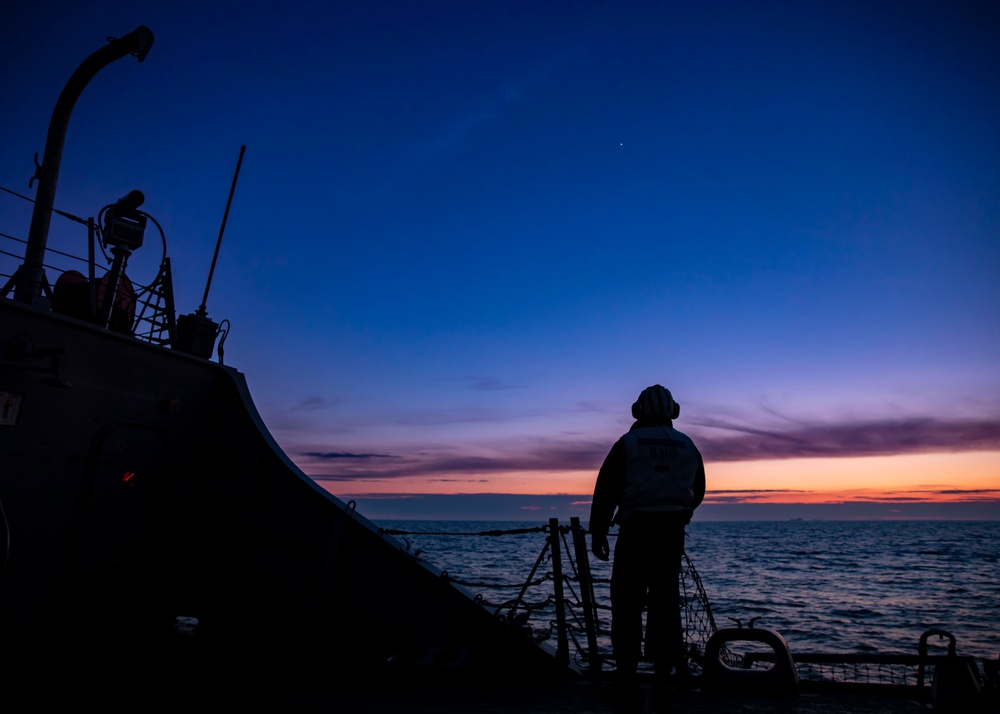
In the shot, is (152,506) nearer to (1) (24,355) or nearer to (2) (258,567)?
(2) (258,567)

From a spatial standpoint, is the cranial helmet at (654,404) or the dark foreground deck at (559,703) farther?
the cranial helmet at (654,404)

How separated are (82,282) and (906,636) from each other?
81.1 ft

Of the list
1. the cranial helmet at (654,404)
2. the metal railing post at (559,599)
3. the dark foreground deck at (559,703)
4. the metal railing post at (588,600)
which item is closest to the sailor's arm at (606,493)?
the cranial helmet at (654,404)

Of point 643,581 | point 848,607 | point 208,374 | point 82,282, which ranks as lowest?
point 848,607

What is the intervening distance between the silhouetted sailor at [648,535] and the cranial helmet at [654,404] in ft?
0.42

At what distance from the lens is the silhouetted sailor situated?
4.33 m

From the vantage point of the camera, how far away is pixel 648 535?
4.34m

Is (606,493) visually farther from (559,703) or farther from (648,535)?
(559,703)

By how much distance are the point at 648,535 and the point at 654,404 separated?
3.28ft

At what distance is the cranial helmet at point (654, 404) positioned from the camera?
4566 millimetres

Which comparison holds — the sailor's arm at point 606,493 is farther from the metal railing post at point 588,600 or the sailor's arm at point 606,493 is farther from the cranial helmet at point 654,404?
the metal railing post at point 588,600

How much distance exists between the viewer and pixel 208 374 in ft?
22.5

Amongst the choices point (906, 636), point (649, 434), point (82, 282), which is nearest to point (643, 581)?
point (649, 434)

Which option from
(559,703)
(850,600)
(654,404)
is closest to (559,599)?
(559,703)
